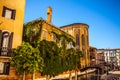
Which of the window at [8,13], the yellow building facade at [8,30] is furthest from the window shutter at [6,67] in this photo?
the window at [8,13]

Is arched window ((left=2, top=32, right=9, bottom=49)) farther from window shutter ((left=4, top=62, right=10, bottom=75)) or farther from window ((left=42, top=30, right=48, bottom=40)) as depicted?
window ((left=42, top=30, right=48, bottom=40))

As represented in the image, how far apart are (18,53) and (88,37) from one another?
118 ft

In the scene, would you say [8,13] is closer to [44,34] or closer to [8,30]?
[8,30]

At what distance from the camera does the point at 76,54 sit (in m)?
22.8

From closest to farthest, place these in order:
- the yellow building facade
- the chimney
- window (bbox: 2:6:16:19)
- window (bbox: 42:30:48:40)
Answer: the yellow building facade → window (bbox: 2:6:16:19) → window (bbox: 42:30:48:40) → the chimney

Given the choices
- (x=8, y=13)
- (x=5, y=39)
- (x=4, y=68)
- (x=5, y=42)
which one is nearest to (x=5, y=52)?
(x=5, y=42)

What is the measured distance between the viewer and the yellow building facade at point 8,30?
1670 cm

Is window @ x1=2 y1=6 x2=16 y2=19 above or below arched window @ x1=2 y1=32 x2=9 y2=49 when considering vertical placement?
above

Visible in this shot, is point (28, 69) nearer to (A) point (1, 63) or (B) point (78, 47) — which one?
(A) point (1, 63)

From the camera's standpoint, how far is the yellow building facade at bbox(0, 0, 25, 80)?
16.7 metres

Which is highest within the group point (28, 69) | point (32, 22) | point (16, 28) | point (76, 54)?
point (32, 22)

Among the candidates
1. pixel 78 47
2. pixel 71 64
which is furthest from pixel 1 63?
pixel 78 47

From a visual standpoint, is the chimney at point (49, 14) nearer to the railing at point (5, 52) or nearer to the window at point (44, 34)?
the window at point (44, 34)

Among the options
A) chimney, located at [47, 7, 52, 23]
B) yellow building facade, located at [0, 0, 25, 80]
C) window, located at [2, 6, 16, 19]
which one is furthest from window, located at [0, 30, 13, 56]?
chimney, located at [47, 7, 52, 23]
